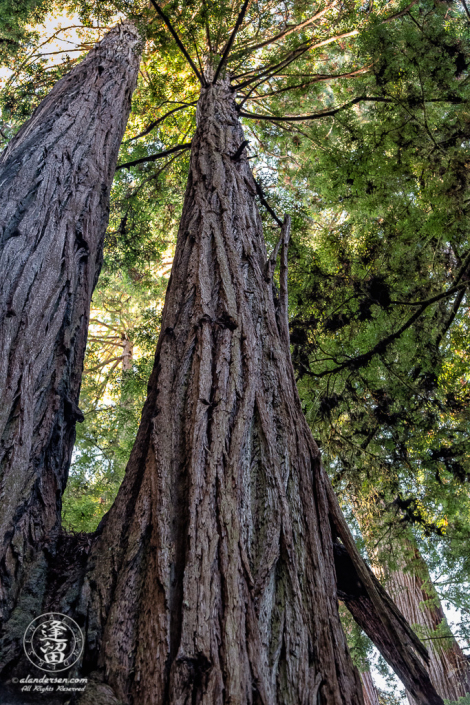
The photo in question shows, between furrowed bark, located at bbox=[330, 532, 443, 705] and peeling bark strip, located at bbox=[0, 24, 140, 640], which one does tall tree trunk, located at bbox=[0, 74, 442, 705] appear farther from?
peeling bark strip, located at bbox=[0, 24, 140, 640]

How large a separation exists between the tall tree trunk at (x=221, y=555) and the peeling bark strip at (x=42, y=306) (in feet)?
0.57

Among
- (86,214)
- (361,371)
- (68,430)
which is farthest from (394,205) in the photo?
(68,430)

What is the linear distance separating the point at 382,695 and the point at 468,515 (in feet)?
28.3

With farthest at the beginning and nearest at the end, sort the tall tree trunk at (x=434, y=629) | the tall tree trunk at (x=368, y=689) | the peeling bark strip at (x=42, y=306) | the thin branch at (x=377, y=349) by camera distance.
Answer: the tall tree trunk at (x=368, y=689)
the tall tree trunk at (x=434, y=629)
the thin branch at (x=377, y=349)
the peeling bark strip at (x=42, y=306)

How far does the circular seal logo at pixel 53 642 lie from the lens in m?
1.29

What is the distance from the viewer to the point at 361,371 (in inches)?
165

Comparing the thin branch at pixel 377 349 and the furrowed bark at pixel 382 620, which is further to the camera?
the thin branch at pixel 377 349

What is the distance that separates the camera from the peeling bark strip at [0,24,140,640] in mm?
1626

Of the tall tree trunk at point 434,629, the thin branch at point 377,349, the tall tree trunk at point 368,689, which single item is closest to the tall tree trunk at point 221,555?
the thin branch at point 377,349

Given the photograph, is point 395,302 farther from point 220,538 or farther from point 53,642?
point 53,642

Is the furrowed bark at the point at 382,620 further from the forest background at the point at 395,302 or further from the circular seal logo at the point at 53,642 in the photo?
the forest background at the point at 395,302

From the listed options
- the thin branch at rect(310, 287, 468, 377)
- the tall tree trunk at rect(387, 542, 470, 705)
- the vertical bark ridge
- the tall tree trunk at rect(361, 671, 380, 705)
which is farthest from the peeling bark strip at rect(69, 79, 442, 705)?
the tall tree trunk at rect(361, 671, 380, 705)

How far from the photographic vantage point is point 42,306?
6.95 ft

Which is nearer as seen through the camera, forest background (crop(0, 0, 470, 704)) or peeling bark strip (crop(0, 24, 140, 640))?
peeling bark strip (crop(0, 24, 140, 640))
